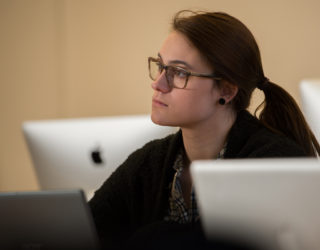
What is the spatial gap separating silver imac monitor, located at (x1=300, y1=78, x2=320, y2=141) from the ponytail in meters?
0.03

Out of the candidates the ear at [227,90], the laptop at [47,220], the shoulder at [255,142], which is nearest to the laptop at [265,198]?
the laptop at [47,220]

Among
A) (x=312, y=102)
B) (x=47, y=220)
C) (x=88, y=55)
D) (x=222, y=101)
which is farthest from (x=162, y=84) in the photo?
(x=88, y=55)

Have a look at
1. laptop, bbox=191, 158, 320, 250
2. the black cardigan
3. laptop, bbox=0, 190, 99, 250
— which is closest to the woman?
Result: the black cardigan

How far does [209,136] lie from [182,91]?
17 centimetres

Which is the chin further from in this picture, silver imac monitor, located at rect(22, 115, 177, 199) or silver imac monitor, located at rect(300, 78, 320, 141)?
silver imac monitor, located at rect(300, 78, 320, 141)

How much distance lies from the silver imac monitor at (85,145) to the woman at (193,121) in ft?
0.15

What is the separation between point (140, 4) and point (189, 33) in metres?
1.73

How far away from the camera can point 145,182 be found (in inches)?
58.2

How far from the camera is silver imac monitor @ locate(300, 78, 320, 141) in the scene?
1409 millimetres

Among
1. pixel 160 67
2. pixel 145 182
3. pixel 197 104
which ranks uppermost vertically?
pixel 160 67

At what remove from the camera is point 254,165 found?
635 millimetres

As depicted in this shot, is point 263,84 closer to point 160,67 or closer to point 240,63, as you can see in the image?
point 240,63

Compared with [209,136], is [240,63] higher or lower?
higher

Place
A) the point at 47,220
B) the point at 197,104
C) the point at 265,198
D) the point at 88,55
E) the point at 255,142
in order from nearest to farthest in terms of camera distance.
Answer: the point at 265,198 → the point at 47,220 → the point at 255,142 → the point at 197,104 → the point at 88,55
